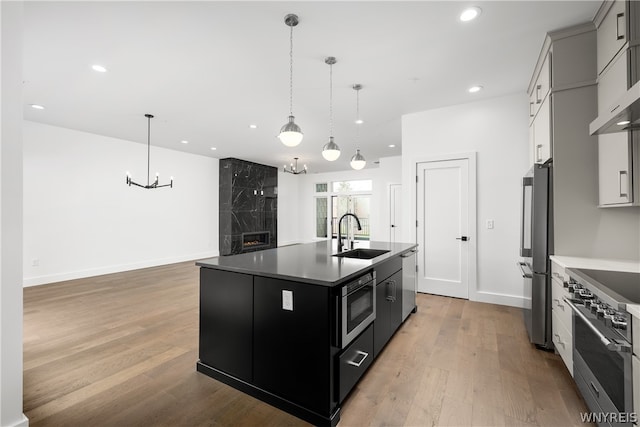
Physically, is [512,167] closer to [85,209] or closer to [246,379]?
[246,379]

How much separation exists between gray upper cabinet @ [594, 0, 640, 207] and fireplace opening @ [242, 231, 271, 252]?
7.75 metres

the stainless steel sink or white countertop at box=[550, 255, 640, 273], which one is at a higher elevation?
white countertop at box=[550, 255, 640, 273]

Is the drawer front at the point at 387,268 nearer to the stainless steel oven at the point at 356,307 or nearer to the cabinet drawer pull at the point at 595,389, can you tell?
the stainless steel oven at the point at 356,307

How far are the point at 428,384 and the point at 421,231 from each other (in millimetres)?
2652

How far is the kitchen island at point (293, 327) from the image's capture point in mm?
1714

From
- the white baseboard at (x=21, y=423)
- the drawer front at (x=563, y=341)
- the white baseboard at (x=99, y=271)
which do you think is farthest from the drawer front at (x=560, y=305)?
the white baseboard at (x=99, y=271)

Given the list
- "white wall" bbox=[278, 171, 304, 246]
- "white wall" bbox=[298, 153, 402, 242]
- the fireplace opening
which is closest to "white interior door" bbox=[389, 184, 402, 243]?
"white wall" bbox=[298, 153, 402, 242]

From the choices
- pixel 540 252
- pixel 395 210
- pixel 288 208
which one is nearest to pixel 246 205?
pixel 288 208

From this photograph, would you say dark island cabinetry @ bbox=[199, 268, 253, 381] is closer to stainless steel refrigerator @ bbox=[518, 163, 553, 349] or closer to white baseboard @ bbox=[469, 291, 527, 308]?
stainless steel refrigerator @ bbox=[518, 163, 553, 349]

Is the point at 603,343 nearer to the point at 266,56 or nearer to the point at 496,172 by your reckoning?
the point at 496,172

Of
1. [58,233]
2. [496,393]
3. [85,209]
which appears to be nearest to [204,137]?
[85,209]

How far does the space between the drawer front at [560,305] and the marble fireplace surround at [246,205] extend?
7.23 m

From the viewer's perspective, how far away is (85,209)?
562 cm

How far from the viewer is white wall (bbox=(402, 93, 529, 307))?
12.5 feet
